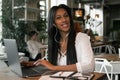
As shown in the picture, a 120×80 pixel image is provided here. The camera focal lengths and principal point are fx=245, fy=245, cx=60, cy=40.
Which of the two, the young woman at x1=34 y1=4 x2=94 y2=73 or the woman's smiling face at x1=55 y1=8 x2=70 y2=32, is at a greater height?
the woman's smiling face at x1=55 y1=8 x2=70 y2=32

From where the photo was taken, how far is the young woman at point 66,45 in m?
1.68

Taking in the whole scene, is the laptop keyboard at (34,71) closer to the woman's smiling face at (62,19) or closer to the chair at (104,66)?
the woman's smiling face at (62,19)

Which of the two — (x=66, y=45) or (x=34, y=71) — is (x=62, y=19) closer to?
(x=66, y=45)

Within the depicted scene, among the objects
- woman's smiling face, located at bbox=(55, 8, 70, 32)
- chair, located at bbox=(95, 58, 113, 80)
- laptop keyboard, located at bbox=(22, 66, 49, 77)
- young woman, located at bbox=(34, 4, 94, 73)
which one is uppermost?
woman's smiling face, located at bbox=(55, 8, 70, 32)

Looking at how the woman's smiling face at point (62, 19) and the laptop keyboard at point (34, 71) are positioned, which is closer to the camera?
the laptop keyboard at point (34, 71)

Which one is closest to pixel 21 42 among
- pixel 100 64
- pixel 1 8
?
pixel 1 8

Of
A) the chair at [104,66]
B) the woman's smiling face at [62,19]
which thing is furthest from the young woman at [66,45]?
the chair at [104,66]

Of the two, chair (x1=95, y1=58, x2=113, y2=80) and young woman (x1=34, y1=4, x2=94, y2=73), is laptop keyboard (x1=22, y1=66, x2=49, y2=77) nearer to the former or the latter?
young woman (x1=34, y1=4, x2=94, y2=73)

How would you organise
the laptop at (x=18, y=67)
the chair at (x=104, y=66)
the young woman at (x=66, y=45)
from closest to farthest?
1. the laptop at (x=18, y=67)
2. the young woman at (x=66, y=45)
3. the chair at (x=104, y=66)

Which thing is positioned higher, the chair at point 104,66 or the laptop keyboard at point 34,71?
the laptop keyboard at point 34,71

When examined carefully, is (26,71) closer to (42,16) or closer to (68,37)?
(68,37)

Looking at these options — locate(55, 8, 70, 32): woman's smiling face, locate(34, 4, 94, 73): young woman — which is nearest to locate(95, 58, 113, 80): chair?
locate(34, 4, 94, 73): young woman

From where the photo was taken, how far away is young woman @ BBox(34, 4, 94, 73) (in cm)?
168

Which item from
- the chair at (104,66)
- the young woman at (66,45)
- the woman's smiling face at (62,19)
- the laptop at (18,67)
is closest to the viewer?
the laptop at (18,67)
